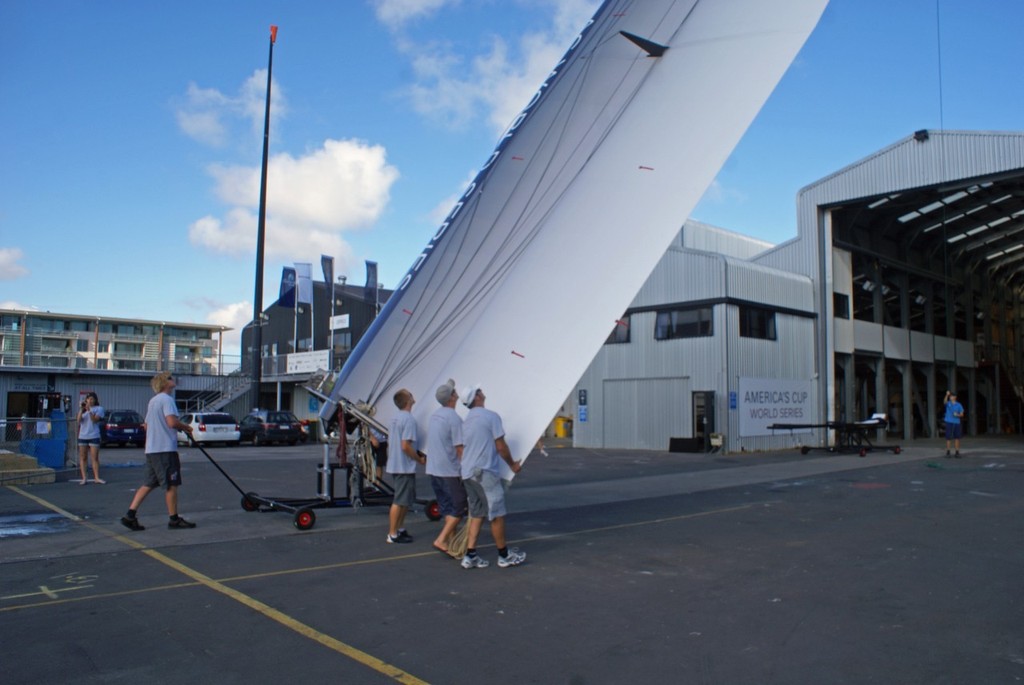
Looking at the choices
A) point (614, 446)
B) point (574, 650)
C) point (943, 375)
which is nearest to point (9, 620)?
point (574, 650)

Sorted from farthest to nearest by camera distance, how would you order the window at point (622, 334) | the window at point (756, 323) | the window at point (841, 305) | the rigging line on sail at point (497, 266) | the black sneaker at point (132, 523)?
the window at point (841, 305), the window at point (622, 334), the window at point (756, 323), the black sneaker at point (132, 523), the rigging line on sail at point (497, 266)

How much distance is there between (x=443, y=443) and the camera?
739 cm

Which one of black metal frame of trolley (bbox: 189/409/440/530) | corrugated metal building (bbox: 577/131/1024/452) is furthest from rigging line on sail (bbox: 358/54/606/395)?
corrugated metal building (bbox: 577/131/1024/452)

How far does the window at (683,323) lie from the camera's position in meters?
25.6

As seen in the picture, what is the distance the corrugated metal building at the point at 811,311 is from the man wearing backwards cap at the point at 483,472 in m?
18.7

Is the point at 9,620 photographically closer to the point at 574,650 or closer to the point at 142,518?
the point at 574,650

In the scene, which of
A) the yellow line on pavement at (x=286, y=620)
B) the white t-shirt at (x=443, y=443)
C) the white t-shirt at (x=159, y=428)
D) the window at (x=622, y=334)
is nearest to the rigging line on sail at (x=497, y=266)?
the white t-shirt at (x=443, y=443)

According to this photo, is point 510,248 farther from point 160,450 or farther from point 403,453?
point 160,450

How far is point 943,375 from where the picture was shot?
1558 inches

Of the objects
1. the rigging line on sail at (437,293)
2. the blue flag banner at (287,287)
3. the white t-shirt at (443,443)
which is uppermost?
the blue flag banner at (287,287)

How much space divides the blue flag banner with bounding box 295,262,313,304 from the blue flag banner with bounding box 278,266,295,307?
22cm

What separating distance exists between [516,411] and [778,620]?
3170mm

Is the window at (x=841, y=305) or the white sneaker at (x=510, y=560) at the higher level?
the window at (x=841, y=305)

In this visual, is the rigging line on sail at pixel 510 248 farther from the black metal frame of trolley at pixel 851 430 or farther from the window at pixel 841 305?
the window at pixel 841 305
